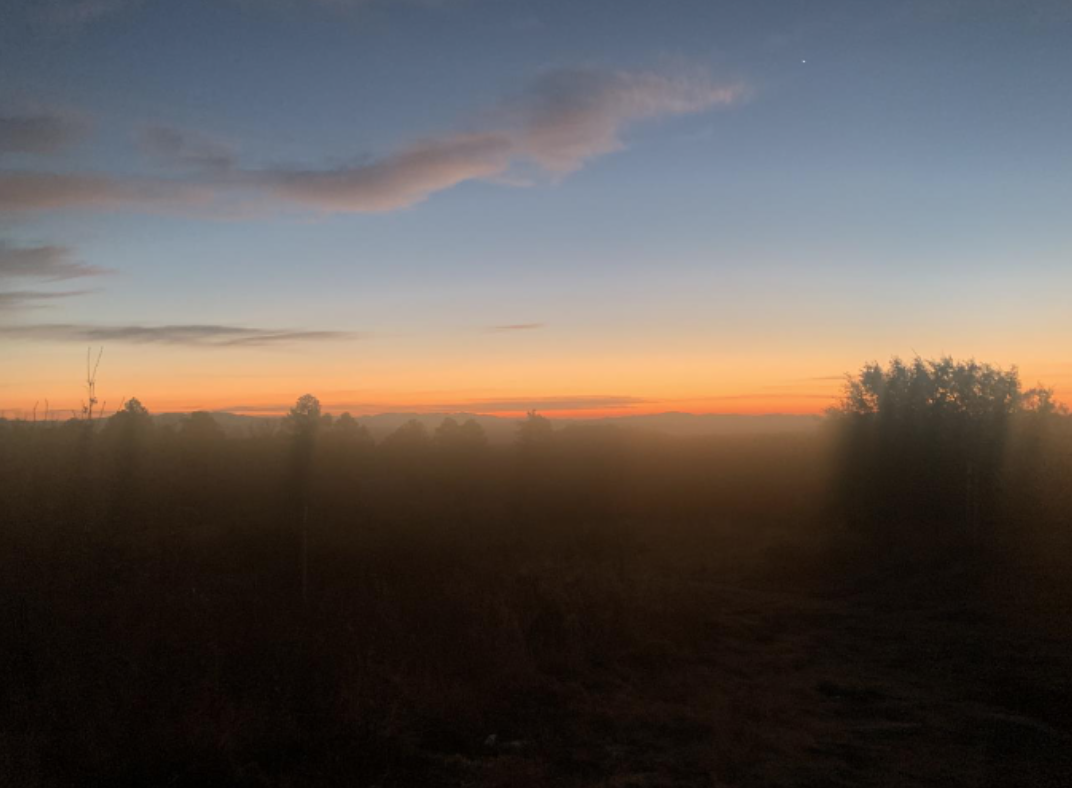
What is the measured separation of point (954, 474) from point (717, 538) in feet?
31.5

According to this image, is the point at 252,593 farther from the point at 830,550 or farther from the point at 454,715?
the point at 830,550

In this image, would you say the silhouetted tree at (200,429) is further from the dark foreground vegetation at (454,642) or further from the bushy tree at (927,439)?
the bushy tree at (927,439)

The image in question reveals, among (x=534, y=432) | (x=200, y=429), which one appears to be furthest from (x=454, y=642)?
(x=534, y=432)

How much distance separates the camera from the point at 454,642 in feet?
36.9

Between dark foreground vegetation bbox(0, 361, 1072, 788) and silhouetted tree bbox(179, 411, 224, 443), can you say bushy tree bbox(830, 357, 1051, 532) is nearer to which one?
dark foreground vegetation bbox(0, 361, 1072, 788)

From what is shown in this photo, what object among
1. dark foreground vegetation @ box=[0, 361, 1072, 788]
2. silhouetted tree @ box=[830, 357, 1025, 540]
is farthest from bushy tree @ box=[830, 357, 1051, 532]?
dark foreground vegetation @ box=[0, 361, 1072, 788]

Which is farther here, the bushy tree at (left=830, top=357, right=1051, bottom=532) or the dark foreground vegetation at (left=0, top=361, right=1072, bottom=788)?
the bushy tree at (left=830, top=357, right=1051, bottom=532)

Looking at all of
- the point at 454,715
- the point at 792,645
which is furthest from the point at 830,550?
the point at 454,715

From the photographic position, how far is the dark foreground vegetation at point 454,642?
7707mm

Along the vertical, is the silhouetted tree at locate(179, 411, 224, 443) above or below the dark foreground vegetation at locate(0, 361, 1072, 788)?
above

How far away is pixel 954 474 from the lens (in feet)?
107

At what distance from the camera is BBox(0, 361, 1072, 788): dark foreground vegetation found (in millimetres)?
7707

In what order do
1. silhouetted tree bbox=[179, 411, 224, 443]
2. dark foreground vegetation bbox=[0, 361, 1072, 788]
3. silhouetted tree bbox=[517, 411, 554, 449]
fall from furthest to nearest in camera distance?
A: silhouetted tree bbox=[517, 411, 554, 449]
silhouetted tree bbox=[179, 411, 224, 443]
dark foreground vegetation bbox=[0, 361, 1072, 788]

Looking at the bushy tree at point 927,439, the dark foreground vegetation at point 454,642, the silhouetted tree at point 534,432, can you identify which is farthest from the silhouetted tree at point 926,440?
the silhouetted tree at point 534,432
